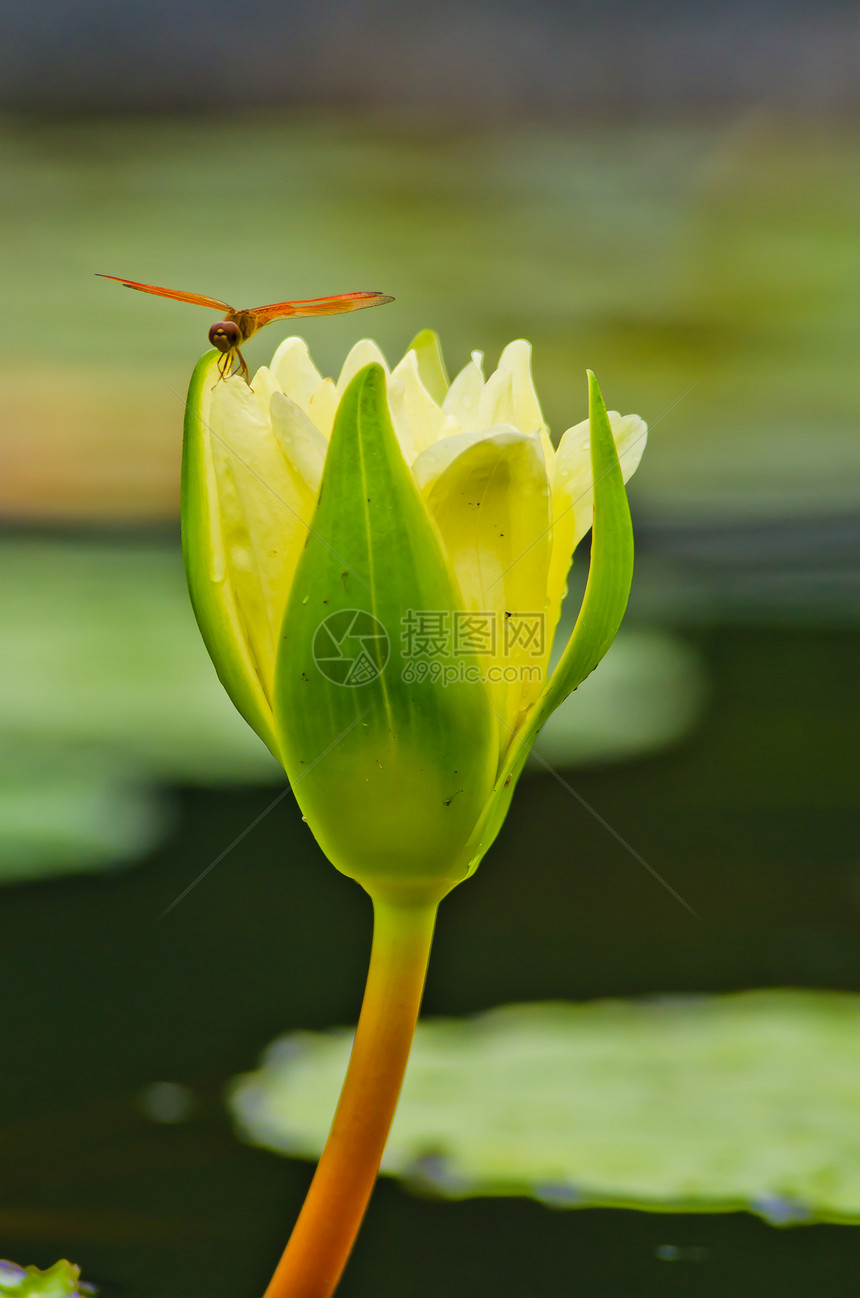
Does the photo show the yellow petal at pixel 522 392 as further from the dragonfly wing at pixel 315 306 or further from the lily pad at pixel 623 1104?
the lily pad at pixel 623 1104

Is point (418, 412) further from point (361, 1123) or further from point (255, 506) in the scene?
point (361, 1123)

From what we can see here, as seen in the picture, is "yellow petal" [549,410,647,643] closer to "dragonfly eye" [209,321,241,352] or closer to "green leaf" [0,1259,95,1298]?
"dragonfly eye" [209,321,241,352]

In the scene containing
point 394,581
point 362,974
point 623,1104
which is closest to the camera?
point 394,581

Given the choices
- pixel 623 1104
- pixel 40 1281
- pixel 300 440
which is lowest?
pixel 40 1281

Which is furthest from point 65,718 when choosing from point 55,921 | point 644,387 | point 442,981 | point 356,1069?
point 644,387

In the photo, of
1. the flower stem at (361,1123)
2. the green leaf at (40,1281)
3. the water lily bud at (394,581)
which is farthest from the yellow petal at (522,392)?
the green leaf at (40,1281)

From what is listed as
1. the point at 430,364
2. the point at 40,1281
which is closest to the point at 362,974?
the point at 40,1281

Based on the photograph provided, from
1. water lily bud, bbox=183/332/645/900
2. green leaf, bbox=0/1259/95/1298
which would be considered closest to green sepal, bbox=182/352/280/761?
water lily bud, bbox=183/332/645/900
